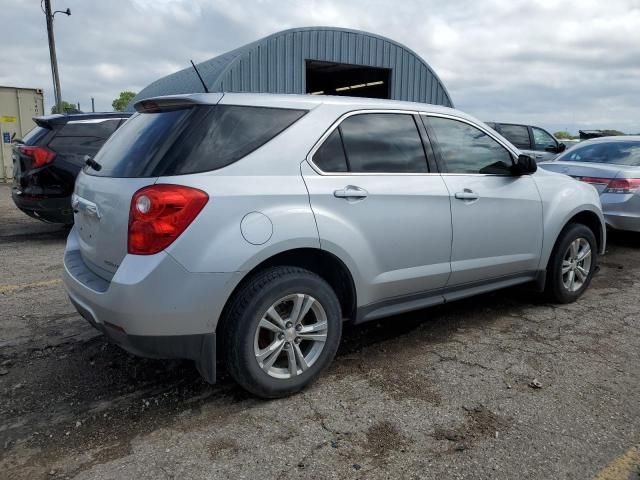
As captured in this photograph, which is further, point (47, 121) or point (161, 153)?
point (47, 121)

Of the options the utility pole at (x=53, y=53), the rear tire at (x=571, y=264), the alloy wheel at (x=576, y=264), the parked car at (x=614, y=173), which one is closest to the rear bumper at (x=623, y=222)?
the parked car at (x=614, y=173)

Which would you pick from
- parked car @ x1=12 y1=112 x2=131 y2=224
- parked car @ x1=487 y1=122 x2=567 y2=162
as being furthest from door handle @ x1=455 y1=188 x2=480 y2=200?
parked car @ x1=487 y1=122 x2=567 y2=162

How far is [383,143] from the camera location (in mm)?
3438

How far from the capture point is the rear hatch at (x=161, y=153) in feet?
8.95

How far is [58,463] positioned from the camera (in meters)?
2.46

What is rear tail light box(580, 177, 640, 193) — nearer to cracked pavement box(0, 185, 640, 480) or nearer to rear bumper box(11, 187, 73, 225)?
cracked pavement box(0, 185, 640, 480)

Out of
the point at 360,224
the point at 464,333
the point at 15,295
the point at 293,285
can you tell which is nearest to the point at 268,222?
the point at 293,285

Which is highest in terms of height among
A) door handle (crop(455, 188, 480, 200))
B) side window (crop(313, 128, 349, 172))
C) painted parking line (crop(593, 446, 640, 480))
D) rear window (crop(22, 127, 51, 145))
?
rear window (crop(22, 127, 51, 145))

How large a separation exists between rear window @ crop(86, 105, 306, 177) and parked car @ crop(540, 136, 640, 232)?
5.11 metres

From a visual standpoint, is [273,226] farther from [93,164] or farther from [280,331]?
[93,164]

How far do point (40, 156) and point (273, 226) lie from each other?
555 cm

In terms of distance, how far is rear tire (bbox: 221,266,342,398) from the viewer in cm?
278

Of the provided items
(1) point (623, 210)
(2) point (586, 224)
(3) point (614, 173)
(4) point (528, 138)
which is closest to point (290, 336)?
(2) point (586, 224)

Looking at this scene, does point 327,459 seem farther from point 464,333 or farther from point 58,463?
point 464,333
